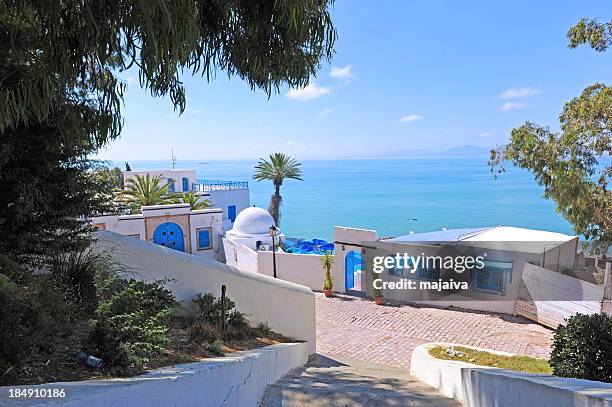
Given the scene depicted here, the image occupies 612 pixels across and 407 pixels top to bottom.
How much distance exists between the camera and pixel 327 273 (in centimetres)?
1666

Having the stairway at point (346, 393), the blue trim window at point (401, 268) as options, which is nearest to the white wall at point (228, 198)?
the blue trim window at point (401, 268)

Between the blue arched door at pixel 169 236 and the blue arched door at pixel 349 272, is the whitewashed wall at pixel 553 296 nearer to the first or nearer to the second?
the blue arched door at pixel 349 272

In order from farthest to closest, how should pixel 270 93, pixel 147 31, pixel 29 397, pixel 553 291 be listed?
1. pixel 553 291
2. pixel 270 93
3. pixel 147 31
4. pixel 29 397

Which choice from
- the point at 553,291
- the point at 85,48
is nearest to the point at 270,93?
the point at 85,48

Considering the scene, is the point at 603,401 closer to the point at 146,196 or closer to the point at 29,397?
the point at 29,397

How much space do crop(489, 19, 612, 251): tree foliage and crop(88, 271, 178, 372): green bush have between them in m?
9.39

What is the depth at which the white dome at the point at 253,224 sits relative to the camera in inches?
884

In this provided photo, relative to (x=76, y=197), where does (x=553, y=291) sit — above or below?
below

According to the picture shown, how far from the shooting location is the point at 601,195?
10.2 m

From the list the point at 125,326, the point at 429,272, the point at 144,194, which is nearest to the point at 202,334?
the point at 125,326

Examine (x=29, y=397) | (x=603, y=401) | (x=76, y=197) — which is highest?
(x=76, y=197)

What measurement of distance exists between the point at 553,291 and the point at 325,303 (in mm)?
7341

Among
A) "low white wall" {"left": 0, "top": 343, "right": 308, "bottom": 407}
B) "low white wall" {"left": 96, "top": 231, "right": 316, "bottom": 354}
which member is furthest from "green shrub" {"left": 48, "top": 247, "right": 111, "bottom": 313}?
"low white wall" {"left": 0, "top": 343, "right": 308, "bottom": 407}

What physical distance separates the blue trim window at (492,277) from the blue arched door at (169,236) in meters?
13.8
